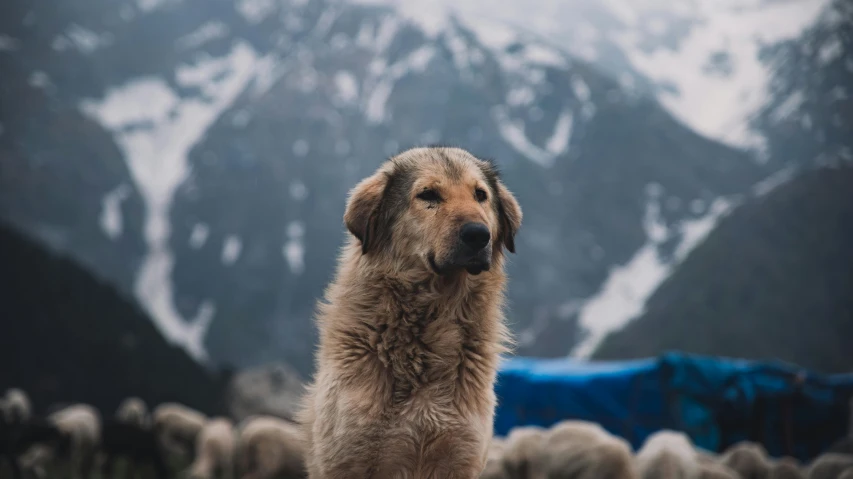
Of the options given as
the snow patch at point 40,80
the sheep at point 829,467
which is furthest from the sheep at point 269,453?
the snow patch at point 40,80

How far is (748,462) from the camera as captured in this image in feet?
42.7

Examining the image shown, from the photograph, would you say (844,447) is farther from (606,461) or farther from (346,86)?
(346,86)

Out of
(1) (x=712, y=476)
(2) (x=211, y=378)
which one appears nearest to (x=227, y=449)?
(1) (x=712, y=476)

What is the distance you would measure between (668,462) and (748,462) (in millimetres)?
2977

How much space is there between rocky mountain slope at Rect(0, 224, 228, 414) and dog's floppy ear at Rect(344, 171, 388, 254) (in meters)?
27.8

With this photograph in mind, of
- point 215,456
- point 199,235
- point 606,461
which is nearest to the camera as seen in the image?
point 606,461

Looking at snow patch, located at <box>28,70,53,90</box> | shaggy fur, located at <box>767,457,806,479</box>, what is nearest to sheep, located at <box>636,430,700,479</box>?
shaggy fur, located at <box>767,457,806,479</box>

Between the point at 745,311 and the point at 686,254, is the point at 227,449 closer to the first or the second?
the point at 745,311

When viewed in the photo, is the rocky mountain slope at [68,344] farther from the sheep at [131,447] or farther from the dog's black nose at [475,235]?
the dog's black nose at [475,235]

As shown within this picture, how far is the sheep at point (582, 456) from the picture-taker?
10.3m

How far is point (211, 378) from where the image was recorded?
124 ft

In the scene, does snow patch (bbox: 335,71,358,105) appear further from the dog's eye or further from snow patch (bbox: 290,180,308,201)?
the dog's eye

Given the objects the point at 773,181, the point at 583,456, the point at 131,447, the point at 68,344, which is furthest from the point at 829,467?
the point at 773,181

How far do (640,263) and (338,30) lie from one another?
182 ft
